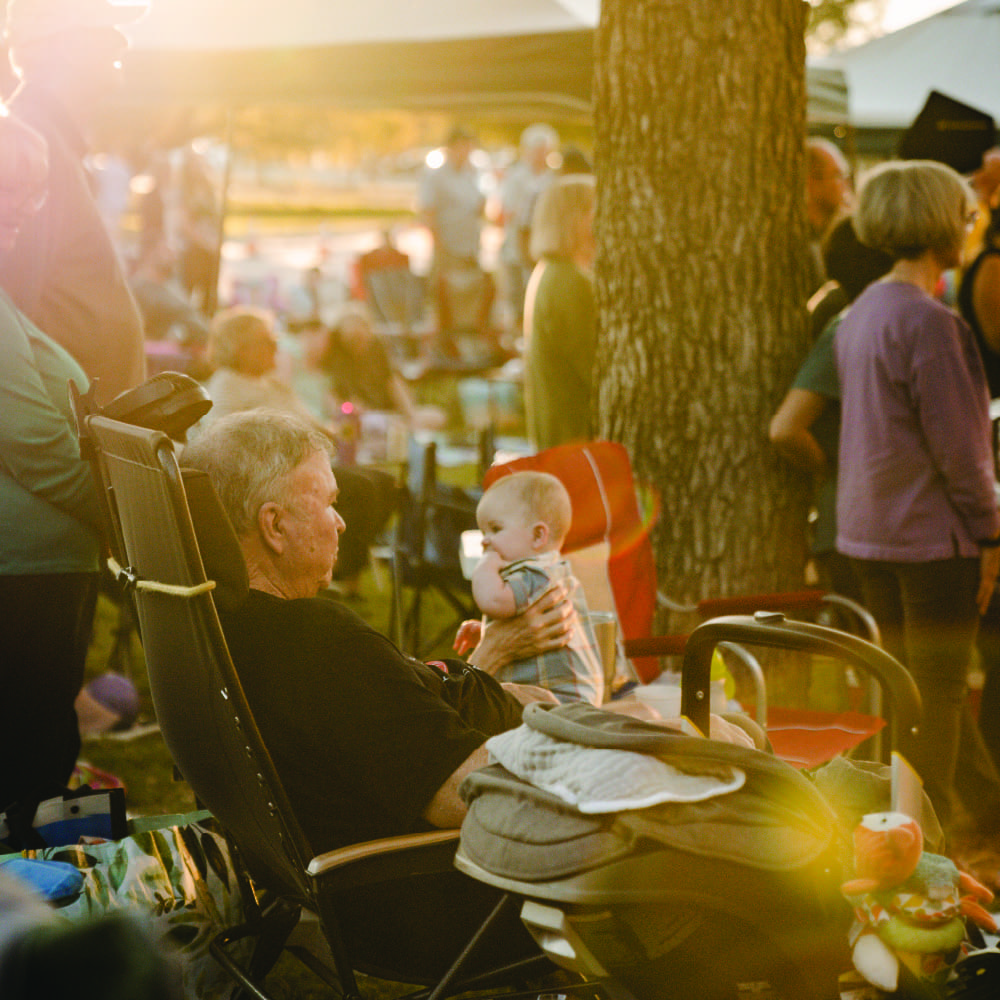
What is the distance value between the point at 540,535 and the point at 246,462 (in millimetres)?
922

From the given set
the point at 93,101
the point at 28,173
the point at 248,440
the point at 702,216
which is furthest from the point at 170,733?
the point at 702,216

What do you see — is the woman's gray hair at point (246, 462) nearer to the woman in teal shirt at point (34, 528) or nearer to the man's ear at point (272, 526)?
the man's ear at point (272, 526)

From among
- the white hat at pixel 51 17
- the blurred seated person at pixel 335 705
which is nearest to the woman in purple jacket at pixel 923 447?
the blurred seated person at pixel 335 705

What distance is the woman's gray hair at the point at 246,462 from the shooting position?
83.4 inches

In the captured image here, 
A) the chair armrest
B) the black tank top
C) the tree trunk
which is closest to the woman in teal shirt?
the chair armrest

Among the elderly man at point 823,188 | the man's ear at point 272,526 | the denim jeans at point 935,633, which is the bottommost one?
the denim jeans at point 935,633

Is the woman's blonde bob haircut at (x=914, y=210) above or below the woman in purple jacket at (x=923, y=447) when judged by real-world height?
above

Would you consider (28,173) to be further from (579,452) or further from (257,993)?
(257,993)

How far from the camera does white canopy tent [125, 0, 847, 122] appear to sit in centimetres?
711

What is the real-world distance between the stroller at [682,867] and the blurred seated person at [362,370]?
605cm

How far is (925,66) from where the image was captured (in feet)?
35.8

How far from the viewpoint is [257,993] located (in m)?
2.16

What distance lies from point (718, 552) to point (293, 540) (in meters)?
2.00

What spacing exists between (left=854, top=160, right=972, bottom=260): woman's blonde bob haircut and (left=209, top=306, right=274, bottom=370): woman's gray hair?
2.53 meters
